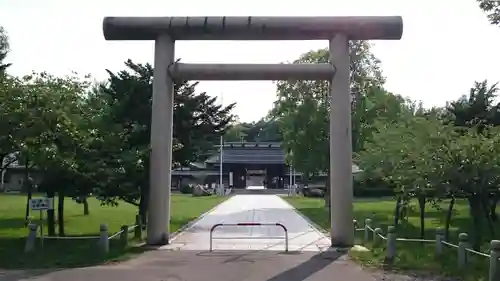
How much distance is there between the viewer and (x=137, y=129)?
22734 mm

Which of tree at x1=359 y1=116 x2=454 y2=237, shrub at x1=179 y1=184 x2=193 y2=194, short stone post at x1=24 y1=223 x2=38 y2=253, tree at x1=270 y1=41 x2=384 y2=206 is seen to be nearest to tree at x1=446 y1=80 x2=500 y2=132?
tree at x1=359 y1=116 x2=454 y2=237

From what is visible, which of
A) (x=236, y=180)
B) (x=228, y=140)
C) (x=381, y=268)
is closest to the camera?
(x=381, y=268)

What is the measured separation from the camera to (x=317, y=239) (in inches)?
853

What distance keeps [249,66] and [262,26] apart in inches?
52.1

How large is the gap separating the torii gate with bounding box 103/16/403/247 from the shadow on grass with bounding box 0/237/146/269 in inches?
73.4

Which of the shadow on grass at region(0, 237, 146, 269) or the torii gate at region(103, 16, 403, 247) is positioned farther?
the torii gate at region(103, 16, 403, 247)

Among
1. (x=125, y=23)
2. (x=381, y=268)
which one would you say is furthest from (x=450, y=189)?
(x=125, y=23)

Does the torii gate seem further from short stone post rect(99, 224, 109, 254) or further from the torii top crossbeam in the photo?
short stone post rect(99, 224, 109, 254)

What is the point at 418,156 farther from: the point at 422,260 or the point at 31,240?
the point at 31,240

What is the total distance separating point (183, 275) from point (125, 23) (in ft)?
27.7

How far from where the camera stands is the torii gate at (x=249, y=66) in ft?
59.9

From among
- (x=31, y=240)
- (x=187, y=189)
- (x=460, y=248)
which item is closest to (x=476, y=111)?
(x=460, y=248)

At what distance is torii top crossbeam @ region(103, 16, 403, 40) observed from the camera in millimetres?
18188

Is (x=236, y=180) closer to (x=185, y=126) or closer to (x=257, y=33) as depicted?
(x=185, y=126)
